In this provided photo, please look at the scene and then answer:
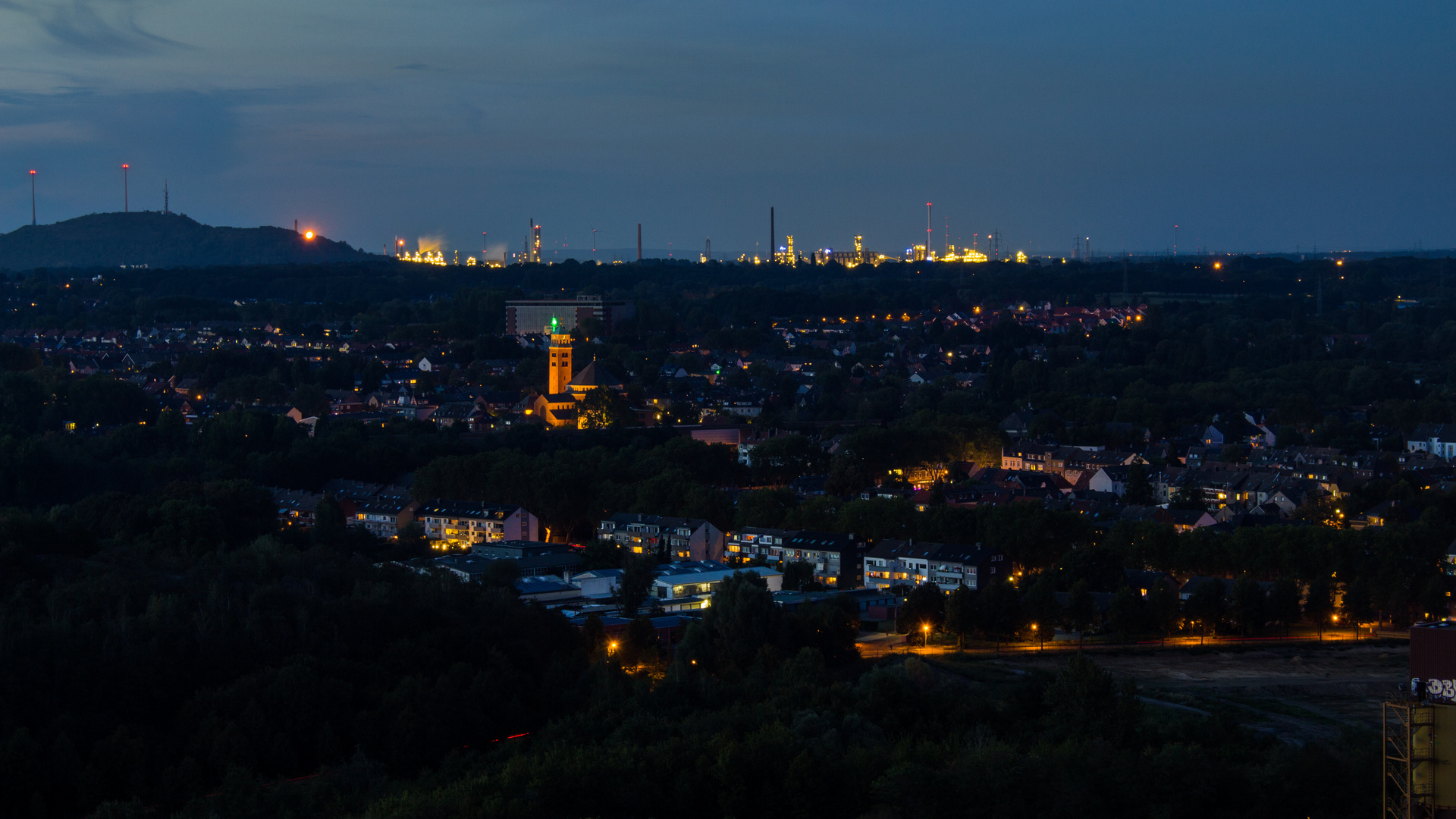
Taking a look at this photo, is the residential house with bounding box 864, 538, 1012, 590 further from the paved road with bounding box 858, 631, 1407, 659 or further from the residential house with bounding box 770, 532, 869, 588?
the paved road with bounding box 858, 631, 1407, 659

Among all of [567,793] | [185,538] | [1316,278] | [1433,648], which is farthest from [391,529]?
[1316,278]

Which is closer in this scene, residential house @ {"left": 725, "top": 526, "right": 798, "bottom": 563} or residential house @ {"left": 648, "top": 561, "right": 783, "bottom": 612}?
residential house @ {"left": 648, "top": 561, "right": 783, "bottom": 612}

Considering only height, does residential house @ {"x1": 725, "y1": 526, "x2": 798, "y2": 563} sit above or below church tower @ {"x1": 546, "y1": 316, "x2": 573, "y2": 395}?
below

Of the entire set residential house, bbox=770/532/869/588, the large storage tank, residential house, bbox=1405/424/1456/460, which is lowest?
residential house, bbox=770/532/869/588

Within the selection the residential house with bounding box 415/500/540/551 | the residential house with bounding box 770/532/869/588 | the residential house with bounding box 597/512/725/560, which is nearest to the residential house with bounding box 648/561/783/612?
the residential house with bounding box 770/532/869/588

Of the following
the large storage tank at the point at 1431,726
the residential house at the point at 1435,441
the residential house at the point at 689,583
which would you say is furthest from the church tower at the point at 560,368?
the large storage tank at the point at 1431,726

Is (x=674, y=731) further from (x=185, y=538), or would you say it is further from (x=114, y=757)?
(x=185, y=538)

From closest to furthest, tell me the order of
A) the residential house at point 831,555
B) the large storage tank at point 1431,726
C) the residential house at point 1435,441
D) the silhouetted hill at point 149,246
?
the large storage tank at point 1431,726 < the residential house at point 831,555 < the residential house at point 1435,441 < the silhouetted hill at point 149,246

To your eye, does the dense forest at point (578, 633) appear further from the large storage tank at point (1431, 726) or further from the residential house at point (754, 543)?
the large storage tank at point (1431, 726)
